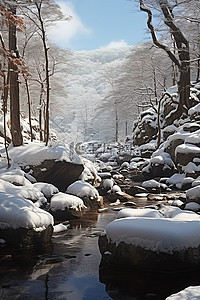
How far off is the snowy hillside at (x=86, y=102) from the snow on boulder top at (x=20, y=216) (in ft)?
76.1

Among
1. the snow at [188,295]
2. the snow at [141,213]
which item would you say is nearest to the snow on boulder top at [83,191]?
the snow at [141,213]

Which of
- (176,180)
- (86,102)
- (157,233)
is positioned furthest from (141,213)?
(86,102)

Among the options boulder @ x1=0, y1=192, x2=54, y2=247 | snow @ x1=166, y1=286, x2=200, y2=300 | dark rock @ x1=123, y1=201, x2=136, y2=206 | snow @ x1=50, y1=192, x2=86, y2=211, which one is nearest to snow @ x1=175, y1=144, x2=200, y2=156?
dark rock @ x1=123, y1=201, x2=136, y2=206

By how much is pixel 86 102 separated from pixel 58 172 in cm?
5328

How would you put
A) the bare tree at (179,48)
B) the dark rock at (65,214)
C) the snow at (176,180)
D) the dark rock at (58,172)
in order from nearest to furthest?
the dark rock at (65,214)
the dark rock at (58,172)
the snow at (176,180)
the bare tree at (179,48)

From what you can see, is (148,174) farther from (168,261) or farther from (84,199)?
(168,261)

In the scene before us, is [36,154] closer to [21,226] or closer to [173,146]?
[21,226]

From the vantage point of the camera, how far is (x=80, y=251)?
6.05 meters

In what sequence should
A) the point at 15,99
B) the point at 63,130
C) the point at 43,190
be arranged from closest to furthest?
the point at 43,190 → the point at 15,99 → the point at 63,130

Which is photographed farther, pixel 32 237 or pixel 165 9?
pixel 165 9

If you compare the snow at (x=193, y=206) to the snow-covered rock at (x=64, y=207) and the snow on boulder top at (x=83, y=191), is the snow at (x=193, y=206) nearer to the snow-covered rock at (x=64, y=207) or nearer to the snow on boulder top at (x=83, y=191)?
the snow on boulder top at (x=83, y=191)

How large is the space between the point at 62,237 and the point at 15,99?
310 inches

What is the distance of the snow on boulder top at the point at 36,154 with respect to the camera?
11.0m

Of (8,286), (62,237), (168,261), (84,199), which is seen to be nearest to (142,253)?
(168,261)
